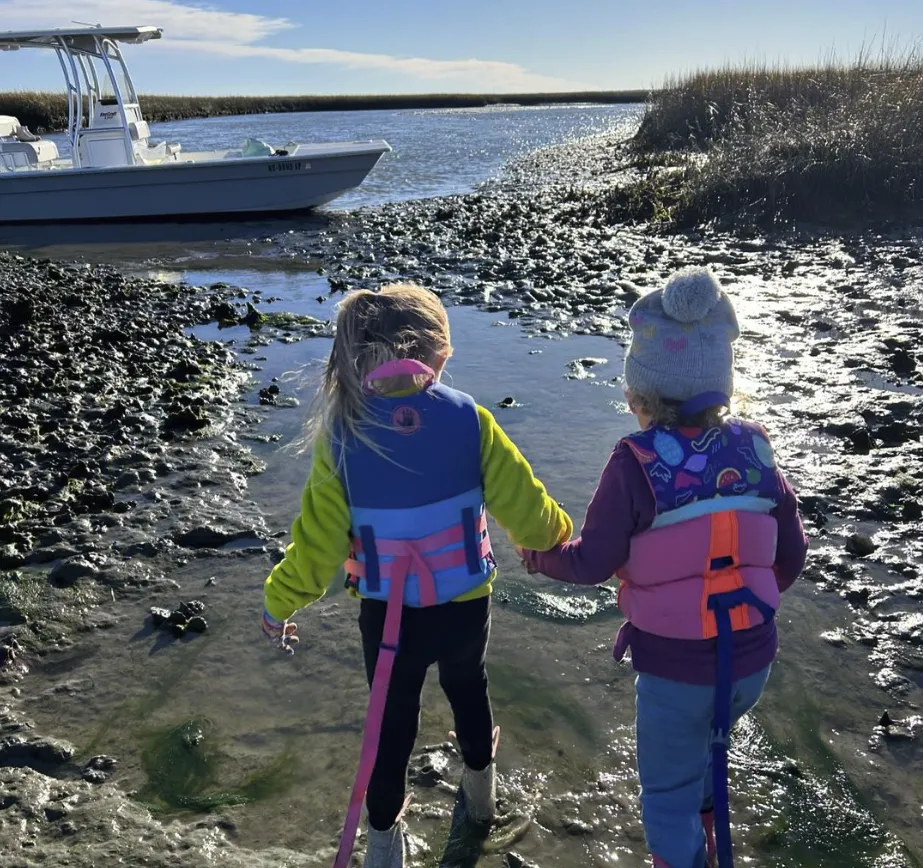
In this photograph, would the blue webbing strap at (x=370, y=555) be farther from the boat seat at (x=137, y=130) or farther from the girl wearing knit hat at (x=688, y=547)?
the boat seat at (x=137, y=130)

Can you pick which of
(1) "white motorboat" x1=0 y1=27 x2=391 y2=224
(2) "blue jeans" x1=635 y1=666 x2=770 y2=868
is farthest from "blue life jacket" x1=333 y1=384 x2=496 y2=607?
(1) "white motorboat" x1=0 y1=27 x2=391 y2=224

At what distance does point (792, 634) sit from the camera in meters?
3.74

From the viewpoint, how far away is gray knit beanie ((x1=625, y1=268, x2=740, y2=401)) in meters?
2.08

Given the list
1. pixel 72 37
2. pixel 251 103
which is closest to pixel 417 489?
pixel 72 37

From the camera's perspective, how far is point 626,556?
2.15 m

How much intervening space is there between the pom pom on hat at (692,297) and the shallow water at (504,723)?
1.76m

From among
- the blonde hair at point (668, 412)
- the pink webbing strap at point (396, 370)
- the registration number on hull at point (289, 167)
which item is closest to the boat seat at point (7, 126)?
the registration number on hull at point (289, 167)

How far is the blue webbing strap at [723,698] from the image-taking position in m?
2.03

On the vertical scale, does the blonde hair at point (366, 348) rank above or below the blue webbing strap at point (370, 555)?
above

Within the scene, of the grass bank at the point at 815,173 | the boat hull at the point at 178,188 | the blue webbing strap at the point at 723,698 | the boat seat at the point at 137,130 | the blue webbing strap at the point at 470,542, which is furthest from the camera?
the boat seat at the point at 137,130

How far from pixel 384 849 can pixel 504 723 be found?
2.84 feet

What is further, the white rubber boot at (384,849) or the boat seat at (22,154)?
the boat seat at (22,154)

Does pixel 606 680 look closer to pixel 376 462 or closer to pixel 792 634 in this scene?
pixel 792 634

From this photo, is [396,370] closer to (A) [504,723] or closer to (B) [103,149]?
(A) [504,723]
